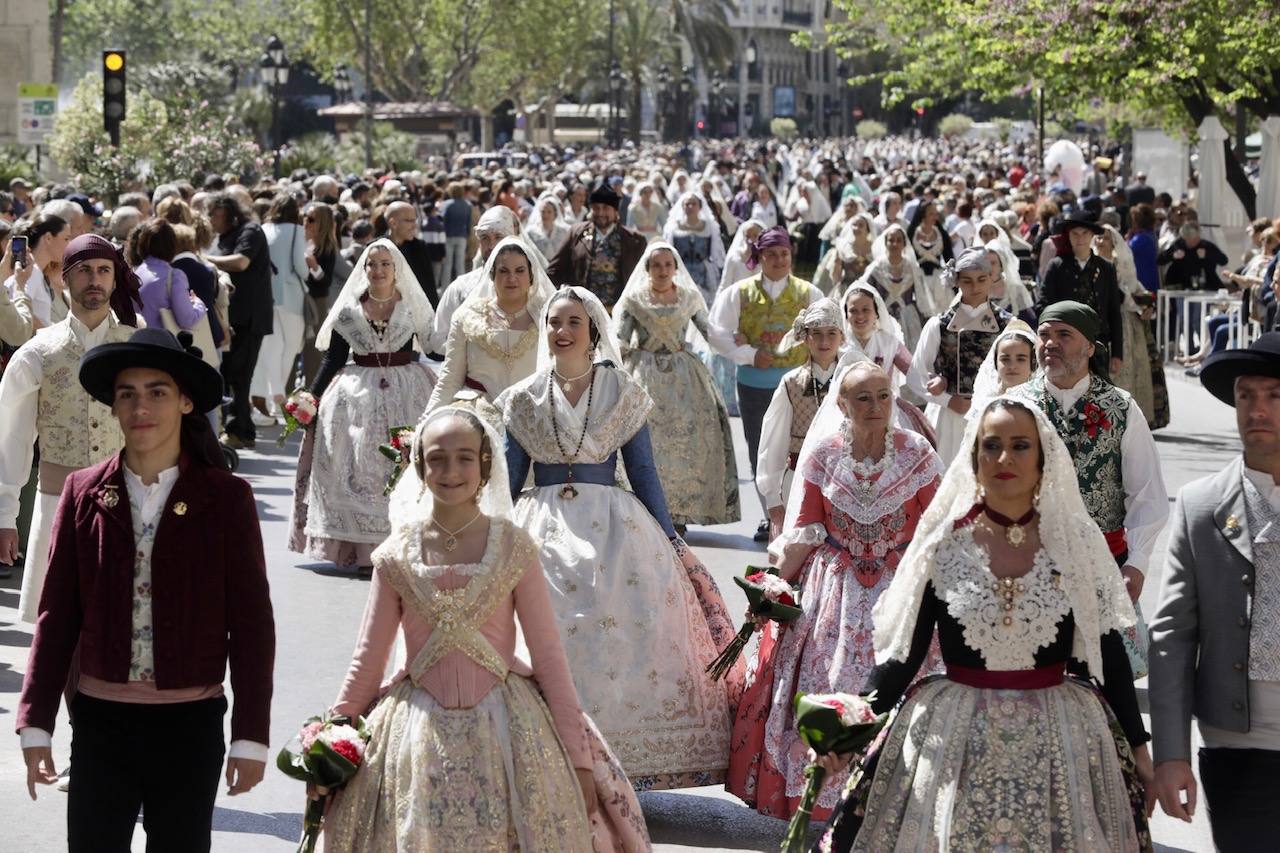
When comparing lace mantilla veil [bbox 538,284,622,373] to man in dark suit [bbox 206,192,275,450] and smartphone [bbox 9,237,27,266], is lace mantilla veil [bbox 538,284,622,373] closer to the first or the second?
smartphone [bbox 9,237,27,266]

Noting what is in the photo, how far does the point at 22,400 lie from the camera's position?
8477 mm

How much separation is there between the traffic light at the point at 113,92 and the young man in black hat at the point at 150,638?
65.8ft

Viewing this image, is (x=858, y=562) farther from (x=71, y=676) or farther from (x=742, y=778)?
(x=71, y=676)

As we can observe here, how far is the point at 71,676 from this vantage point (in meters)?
5.77

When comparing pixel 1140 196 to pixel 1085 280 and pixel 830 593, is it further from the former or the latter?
pixel 830 593

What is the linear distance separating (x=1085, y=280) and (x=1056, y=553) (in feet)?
30.8

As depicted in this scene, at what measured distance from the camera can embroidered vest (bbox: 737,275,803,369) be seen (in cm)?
1356

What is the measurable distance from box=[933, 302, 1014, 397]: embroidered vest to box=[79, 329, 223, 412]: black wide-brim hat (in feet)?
21.6

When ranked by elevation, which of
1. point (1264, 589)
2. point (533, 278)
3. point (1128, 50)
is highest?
point (1128, 50)

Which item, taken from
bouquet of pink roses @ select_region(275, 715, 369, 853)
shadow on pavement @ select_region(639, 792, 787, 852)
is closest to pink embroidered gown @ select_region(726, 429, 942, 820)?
shadow on pavement @ select_region(639, 792, 787, 852)

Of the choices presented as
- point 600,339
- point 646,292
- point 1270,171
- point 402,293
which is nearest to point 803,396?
point 600,339

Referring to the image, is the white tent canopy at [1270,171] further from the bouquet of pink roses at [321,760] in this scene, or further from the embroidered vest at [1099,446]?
the bouquet of pink roses at [321,760]

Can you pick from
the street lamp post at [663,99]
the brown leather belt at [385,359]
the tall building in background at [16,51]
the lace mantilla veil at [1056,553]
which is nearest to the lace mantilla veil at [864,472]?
the lace mantilla veil at [1056,553]

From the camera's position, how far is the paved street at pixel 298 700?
7.73 metres
